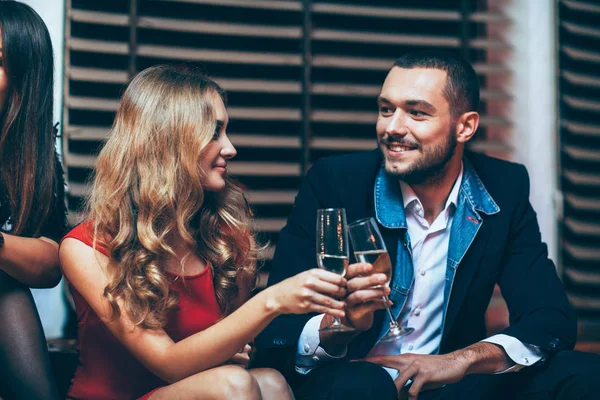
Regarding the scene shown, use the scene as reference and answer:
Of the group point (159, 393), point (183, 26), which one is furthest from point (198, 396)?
point (183, 26)

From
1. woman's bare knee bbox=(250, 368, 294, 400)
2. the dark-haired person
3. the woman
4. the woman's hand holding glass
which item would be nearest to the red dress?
the woman

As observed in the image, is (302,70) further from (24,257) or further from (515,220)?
(24,257)

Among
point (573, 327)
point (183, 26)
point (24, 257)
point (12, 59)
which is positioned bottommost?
point (573, 327)

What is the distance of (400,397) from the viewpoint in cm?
212

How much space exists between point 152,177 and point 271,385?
27.4 inches

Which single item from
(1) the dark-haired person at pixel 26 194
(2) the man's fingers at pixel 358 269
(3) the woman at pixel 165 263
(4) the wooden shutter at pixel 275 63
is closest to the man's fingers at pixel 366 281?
(2) the man's fingers at pixel 358 269

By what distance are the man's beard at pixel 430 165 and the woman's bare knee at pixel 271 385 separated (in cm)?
85

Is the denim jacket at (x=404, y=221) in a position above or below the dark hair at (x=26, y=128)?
below

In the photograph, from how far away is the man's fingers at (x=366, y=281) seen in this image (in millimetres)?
1824

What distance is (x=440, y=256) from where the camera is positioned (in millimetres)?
2498

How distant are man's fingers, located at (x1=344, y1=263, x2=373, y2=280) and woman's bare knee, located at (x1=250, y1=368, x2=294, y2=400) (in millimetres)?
420

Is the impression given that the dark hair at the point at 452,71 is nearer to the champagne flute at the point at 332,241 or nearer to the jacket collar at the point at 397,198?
the jacket collar at the point at 397,198

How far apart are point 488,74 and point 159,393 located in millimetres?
2148

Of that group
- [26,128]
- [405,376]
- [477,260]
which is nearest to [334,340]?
[405,376]
